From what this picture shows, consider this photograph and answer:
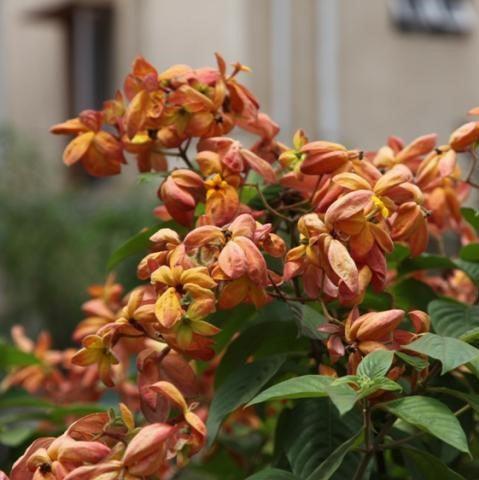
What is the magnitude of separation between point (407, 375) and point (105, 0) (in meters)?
10.6

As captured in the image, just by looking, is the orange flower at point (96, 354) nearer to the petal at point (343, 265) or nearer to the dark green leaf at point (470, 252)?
the petal at point (343, 265)

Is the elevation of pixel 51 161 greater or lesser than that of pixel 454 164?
lesser

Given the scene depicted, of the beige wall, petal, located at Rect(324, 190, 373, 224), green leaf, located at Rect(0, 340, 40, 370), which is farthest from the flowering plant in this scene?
the beige wall

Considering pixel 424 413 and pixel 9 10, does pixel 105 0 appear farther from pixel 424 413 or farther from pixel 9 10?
pixel 424 413

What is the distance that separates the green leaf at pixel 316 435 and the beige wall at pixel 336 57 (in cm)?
811

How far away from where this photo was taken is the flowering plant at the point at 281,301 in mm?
861

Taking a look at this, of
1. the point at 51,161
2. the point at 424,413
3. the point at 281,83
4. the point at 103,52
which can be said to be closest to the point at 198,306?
the point at 424,413

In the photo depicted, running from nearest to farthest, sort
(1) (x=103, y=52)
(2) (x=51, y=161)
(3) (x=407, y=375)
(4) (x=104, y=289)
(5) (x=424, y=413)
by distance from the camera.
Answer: (5) (x=424, y=413) < (3) (x=407, y=375) < (4) (x=104, y=289) < (2) (x=51, y=161) < (1) (x=103, y=52)

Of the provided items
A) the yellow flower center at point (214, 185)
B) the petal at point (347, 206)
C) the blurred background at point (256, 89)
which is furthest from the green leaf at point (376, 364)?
the blurred background at point (256, 89)

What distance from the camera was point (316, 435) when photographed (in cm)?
98

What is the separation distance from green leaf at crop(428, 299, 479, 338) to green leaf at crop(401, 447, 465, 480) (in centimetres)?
11

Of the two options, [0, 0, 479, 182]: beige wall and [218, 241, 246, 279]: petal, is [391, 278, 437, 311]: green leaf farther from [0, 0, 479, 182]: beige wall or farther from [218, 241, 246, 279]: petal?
[0, 0, 479, 182]: beige wall

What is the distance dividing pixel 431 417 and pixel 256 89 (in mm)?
8466

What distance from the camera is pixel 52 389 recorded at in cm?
163
